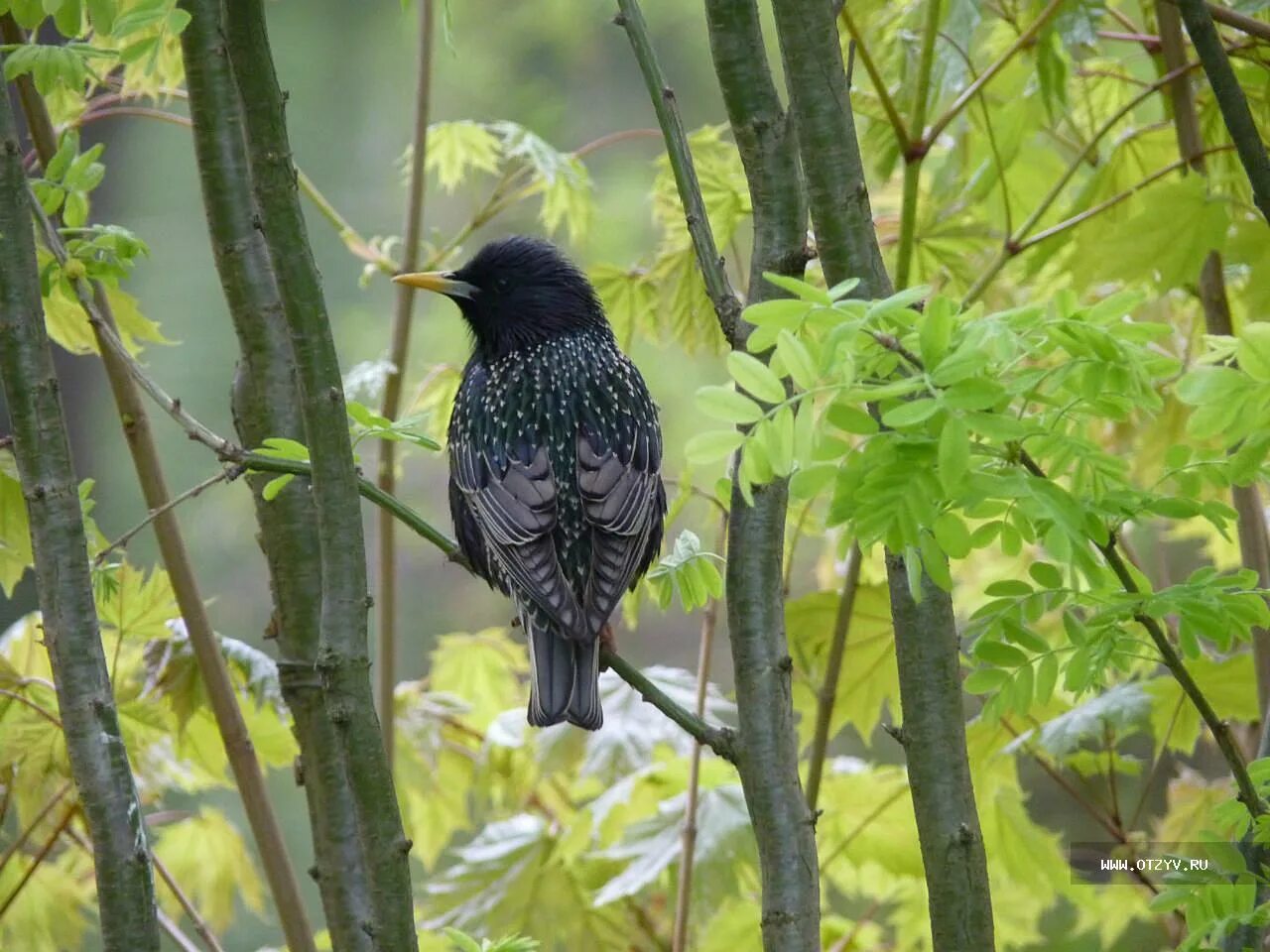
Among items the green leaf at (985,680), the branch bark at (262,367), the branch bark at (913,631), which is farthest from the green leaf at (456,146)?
the green leaf at (985,680)

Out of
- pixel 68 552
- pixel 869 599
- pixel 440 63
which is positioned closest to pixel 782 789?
pixel 68 552

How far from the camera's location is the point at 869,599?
227 cm

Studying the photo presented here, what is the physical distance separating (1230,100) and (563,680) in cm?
120

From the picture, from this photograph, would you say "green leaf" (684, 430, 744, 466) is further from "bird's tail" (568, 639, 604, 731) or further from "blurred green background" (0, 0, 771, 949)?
"blurred green background" (0, 0, 771, 949)

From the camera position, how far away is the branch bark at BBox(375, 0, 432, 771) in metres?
2.21

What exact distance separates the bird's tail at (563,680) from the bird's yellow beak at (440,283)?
0.60 m

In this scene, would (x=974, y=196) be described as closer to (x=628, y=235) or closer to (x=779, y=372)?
(x=779, y=372)

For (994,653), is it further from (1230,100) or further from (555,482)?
(555,482)

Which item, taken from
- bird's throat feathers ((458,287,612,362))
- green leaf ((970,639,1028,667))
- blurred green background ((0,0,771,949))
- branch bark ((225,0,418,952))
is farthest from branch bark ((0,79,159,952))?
blurred green background ((0,0,771,949))

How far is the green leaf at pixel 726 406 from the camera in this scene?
3.02 ft

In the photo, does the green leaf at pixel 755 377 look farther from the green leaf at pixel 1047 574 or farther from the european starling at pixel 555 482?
the european starling at pixel 555 482

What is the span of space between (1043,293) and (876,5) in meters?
0.68

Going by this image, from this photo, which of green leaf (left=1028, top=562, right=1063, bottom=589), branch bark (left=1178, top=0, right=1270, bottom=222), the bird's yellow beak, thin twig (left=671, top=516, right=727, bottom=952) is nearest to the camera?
green leaf (left=1028, top=562, right=1063, bottom=589)

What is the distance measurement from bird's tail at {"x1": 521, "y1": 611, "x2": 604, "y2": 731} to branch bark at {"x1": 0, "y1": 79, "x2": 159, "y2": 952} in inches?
31.8
